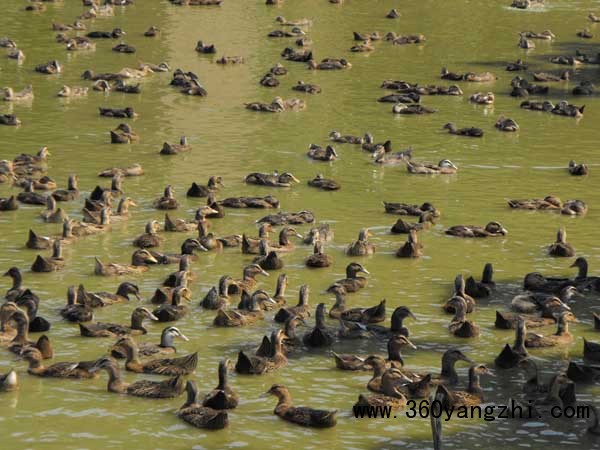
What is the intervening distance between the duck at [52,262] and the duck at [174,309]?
149 inches

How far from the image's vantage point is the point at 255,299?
27.1 metres

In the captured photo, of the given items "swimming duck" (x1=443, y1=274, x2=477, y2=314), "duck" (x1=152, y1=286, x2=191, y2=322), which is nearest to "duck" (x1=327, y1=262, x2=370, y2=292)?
"swimming duck" (x1=443, y1=274, x2=477, y2=314)

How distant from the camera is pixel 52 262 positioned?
3005 centimetres

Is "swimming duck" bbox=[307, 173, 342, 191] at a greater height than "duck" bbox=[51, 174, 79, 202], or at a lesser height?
greater

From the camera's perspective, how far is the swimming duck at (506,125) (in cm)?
4538

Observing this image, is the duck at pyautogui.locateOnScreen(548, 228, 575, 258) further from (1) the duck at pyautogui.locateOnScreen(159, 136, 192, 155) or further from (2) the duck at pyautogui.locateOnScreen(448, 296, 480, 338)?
(1) the duck at pyautogui.locateOnScreen(159, 136, 192, 155)

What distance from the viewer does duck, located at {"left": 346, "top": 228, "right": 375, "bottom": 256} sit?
3152 cm

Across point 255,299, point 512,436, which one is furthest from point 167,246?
point 512,436

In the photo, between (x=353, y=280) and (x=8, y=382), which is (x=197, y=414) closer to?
(x=8, y=382)

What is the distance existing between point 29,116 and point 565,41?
28.6 metres

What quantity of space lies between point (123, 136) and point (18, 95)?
747 cm

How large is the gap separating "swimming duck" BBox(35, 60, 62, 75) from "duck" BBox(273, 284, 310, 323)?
27.3m

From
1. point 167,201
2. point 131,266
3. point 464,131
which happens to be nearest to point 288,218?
point 167,201

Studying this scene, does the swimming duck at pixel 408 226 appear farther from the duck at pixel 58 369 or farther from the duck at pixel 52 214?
the duck at pixel 58 369
